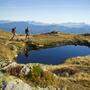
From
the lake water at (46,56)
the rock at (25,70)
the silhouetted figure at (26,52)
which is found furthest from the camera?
the silhouetted figure at (26,52)

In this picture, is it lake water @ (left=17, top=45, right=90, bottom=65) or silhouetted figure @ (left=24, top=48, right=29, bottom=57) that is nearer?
lake water @ (left=17, top=45, right=90, bottom=65)

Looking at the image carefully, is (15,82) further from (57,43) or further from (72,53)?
(57,43)

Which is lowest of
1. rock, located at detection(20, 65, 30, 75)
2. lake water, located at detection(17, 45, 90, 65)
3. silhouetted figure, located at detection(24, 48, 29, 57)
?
lake water, located at detection(17, 45, 90, 65)

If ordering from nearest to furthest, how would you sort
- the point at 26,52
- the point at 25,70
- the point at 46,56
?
1. the point at 25,70
2. the point at 46,56
3. the point at 26,52

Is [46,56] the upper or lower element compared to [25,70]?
lower

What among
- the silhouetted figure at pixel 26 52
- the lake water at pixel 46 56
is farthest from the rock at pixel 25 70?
the silhouetted figure at pixel 26 52

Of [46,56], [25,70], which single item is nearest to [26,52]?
[46,56]

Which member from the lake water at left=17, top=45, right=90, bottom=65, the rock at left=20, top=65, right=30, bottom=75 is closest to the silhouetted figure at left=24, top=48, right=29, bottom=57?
the lake water at left=17, top=45, right=90, bottom=65

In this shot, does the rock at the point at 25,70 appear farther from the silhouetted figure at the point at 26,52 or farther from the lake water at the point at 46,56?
the silhouetted figure at the point at 26,52

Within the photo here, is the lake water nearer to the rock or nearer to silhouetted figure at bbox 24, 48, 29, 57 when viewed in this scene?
silhouetted figure at bbox 24, 48, 29, 57

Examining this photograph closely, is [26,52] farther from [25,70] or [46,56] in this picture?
[25,70]

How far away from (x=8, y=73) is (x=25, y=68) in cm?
206

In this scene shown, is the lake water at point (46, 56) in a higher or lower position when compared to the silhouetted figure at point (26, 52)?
lower

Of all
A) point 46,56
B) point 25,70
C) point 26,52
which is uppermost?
point 25,70
